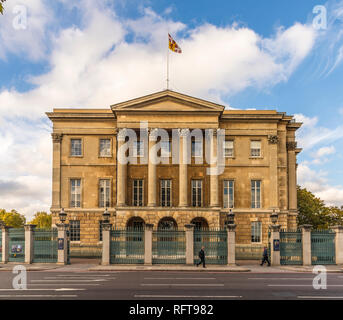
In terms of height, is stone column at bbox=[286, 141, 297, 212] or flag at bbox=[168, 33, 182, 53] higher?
flag at bbox=[168, 33, 182, 53]

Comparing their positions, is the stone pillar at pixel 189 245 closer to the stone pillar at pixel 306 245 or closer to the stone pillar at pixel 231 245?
the stone pillar at pixel 231 245

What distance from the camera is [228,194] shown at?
4703 cm

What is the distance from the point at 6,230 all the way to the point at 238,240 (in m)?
22.2

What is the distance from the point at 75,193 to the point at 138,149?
26.4 feet

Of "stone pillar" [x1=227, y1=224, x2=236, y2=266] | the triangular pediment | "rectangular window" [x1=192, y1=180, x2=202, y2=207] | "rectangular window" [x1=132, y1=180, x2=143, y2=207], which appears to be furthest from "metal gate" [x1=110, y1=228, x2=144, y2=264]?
the triangular pediment

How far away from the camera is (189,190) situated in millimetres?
46469

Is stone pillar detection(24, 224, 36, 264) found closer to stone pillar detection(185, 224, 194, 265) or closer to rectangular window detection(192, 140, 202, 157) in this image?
stone pillar detection(185, 224, 194, 265)

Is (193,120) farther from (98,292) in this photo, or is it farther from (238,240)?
(98,292)

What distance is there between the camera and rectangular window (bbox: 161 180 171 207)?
152ft

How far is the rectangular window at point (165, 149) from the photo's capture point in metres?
46.6

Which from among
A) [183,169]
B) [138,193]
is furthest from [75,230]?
[183,169]

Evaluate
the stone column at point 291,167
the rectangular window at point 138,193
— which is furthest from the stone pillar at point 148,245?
the stone column at point 291,167

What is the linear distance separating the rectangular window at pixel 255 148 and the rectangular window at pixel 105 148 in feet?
48.9
